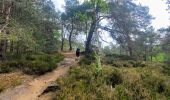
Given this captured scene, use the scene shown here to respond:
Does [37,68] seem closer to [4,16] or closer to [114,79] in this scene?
[4,16]

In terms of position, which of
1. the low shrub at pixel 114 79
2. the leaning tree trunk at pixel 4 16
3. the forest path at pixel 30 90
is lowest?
the forest path at pixel 30 90

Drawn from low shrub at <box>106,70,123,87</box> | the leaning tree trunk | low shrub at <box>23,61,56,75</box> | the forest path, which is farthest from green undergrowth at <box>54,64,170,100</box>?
the leaning tree trunk

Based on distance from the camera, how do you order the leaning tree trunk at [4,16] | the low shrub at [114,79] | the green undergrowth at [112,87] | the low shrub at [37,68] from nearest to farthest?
1. the green undergrowth at [112,87]
2. the low shrub at [114,79]
3. the low shrub at [37,68]
4. the leaning tree trunk at [4,16]

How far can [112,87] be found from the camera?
1487 centimetres

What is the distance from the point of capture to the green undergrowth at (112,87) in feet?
43.0

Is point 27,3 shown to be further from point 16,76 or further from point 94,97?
point 94,97

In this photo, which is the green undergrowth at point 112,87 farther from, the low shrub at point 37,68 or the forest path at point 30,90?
the low shrub at point 37,68

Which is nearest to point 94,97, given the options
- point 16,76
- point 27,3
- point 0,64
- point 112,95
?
point 112,95

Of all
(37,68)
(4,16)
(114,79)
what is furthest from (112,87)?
(4,16)

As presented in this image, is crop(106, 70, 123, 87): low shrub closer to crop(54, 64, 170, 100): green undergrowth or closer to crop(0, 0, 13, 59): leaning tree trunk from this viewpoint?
crop(54, 64, 170, 100): green undergrowth

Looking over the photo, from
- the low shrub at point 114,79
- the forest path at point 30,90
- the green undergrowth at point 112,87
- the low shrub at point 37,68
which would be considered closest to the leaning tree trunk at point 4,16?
the low shrub at point 37,68

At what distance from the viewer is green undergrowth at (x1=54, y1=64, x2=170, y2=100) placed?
13.1m

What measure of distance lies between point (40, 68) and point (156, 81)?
8.21 meters

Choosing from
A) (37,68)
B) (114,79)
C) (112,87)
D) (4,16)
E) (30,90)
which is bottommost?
(30,90)
